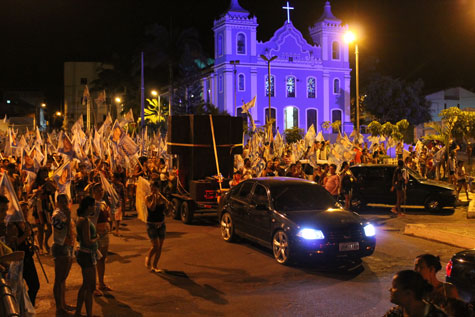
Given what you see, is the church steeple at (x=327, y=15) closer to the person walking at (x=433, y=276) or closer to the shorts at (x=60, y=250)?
the shorts at (x=60, y=250)

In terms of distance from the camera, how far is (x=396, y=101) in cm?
6719

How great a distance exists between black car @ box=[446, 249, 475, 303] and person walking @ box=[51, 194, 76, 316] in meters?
4.52

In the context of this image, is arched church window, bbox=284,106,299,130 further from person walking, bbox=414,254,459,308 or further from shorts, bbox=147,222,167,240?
person walking, bbox=414,254,459,308

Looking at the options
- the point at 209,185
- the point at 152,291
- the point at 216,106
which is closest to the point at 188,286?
the point at 152,291

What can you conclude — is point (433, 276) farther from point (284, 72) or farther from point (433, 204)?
point (284, 72)

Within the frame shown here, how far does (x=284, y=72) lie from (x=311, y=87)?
171 inches

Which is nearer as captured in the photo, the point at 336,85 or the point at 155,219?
the point at 155,219

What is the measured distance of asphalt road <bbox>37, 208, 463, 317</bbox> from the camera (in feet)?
23.4

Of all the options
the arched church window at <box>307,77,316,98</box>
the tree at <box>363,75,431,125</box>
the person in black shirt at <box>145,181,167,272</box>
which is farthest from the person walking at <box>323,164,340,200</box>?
the tree at <box>363,75,431,125</box>

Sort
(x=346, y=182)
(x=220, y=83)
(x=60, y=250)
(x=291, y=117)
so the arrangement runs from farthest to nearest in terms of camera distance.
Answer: (x=291, y=117) → (x=220, y=83) → (x=346, y=182) → (x=60, y=250)

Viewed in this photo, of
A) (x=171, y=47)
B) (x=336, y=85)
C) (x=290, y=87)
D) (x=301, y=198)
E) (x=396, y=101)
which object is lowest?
(x=301, y=198)

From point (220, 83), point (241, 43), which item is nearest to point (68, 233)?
point (220, 83)

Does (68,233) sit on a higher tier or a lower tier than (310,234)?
higher

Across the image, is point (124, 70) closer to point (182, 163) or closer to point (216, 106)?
point (216, 106)
